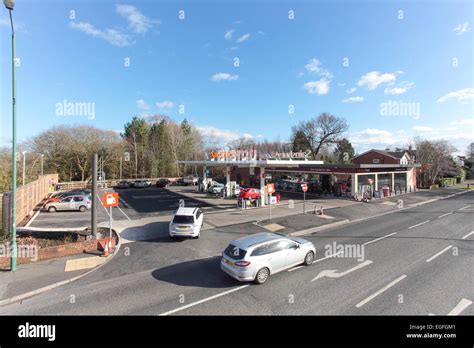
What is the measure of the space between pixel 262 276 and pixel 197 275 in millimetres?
2578

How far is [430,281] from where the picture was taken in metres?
8.38

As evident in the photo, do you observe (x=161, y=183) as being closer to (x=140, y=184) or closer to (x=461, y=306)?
(x=140, y=184)

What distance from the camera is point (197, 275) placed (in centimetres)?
923

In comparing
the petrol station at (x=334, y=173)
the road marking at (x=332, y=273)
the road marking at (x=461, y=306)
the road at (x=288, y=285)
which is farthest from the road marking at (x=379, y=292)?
the petrol station at (x=334, y=173)

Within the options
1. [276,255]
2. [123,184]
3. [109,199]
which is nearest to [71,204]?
[109,199]

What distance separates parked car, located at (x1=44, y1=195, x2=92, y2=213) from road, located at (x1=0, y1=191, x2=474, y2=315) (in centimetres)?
1227

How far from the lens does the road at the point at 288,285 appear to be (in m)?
6.90

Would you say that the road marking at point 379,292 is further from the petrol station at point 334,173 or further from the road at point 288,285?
the petrol station at point 334,173

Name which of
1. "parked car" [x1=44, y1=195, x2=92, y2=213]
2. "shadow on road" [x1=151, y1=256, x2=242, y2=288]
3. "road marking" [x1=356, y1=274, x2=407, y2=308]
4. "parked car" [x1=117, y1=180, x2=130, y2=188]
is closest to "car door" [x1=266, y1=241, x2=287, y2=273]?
"shadow on road" [x1=151, y1=256, x2=242, y2=288]

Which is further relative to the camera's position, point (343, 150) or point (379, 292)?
point (343, 150)

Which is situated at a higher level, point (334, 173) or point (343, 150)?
point (343, 150)

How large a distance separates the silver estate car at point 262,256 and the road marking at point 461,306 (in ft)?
14.8
